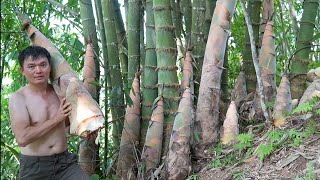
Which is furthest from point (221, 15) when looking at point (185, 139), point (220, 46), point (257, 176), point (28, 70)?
point (28, 70)

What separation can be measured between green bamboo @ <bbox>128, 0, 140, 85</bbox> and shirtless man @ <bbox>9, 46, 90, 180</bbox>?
1.08 meters

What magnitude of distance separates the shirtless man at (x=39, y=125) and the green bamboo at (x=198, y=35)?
1.35 m

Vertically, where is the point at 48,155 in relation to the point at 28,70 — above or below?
below

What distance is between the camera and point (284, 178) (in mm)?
2846

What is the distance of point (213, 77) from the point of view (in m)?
3.55

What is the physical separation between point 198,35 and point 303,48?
875 mm

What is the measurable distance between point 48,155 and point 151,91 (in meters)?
1.16

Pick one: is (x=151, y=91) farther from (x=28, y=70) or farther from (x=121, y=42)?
(x=28, y=70)

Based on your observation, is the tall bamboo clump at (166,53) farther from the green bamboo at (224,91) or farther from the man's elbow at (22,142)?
the man's elbow at (22,142)

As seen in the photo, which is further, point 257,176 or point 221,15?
point 221,15

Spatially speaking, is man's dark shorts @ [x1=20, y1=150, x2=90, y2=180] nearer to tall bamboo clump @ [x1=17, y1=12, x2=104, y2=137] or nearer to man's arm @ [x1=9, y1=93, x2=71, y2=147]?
man's arm @ [x1=9, y1=93, x2=71, y2=147]

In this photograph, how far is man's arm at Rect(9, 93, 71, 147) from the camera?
8.60ft

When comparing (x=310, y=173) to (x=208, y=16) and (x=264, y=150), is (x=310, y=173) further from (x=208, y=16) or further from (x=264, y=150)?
(x=208, y=16)

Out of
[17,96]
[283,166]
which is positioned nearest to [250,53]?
[283,166]
